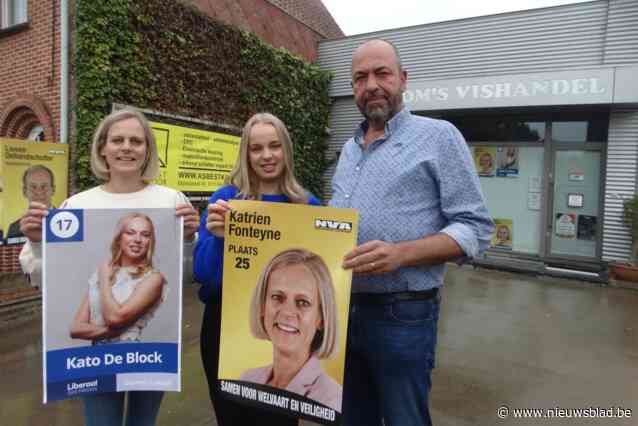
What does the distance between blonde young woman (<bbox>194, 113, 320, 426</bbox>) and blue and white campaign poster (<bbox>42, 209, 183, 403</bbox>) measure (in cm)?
17

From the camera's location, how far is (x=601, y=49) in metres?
8.20

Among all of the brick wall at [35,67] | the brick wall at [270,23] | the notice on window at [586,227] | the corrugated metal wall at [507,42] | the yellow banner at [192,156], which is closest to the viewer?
the brick wall at [35,67]

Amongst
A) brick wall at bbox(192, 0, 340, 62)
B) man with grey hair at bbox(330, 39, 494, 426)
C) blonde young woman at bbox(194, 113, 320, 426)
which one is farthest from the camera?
brick wall at bbox(192, 0, 340, 62)

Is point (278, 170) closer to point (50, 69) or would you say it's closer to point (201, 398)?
point (201, 398)

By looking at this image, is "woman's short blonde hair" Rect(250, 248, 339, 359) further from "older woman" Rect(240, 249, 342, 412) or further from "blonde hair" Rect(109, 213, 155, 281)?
"blonde hair" Rect(109, 213, 155, 281)

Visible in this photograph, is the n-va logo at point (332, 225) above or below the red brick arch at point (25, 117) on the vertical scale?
below

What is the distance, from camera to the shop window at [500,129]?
919 cm

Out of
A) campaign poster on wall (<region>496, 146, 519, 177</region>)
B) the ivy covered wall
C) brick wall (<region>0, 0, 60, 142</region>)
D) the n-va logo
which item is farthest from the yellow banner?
campaign poster on wall (<region>496, 146, 519, 177</region>)

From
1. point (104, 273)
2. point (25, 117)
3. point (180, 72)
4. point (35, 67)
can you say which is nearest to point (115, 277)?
point (104, 273)

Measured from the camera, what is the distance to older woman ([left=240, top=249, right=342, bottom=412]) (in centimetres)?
157

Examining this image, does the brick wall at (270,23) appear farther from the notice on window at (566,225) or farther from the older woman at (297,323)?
the older woman at (297,323)

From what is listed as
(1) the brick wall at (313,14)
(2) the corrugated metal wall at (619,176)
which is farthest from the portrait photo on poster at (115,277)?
(1) the brick wall at (313,14)

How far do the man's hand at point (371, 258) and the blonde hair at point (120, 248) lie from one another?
81 cm

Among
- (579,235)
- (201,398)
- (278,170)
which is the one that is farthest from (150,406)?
(579,235)
